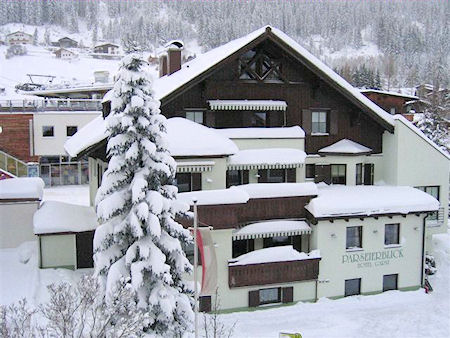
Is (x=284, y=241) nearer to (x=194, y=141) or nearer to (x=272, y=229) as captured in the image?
(x=272, y=229)

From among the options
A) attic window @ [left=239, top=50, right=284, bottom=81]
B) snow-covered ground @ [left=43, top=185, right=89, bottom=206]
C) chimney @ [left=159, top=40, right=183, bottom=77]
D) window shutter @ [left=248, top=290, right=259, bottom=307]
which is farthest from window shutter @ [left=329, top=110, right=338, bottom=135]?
snow-covered ground @ [left=43, top=185, right=89, bottom=206]

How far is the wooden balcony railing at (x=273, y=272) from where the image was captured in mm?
20031

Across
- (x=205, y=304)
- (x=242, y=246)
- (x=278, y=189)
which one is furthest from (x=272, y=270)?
(x=278, y=189)

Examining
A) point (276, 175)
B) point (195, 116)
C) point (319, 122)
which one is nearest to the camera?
point (195, 116)

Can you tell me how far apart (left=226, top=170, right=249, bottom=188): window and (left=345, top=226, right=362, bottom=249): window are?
16.9ft

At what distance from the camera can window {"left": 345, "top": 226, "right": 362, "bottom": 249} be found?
21984mm

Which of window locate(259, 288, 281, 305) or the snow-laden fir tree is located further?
window locate(259, 288, 281, 305)

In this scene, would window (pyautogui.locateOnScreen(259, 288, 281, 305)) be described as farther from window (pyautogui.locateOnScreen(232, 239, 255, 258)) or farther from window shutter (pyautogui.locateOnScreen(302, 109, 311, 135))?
window shutter (pyautogui.locateOnScreen(302, 109, 311, 135))

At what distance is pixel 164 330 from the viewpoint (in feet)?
47.3

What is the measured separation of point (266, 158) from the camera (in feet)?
71.9

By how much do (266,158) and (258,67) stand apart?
193 inches

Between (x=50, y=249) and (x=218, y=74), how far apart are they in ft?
36.4

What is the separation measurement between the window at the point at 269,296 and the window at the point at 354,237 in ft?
12.5

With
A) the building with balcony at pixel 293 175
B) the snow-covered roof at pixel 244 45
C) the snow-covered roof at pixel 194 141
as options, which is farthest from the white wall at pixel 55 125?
the snow-covered roof at pixel 194 141
